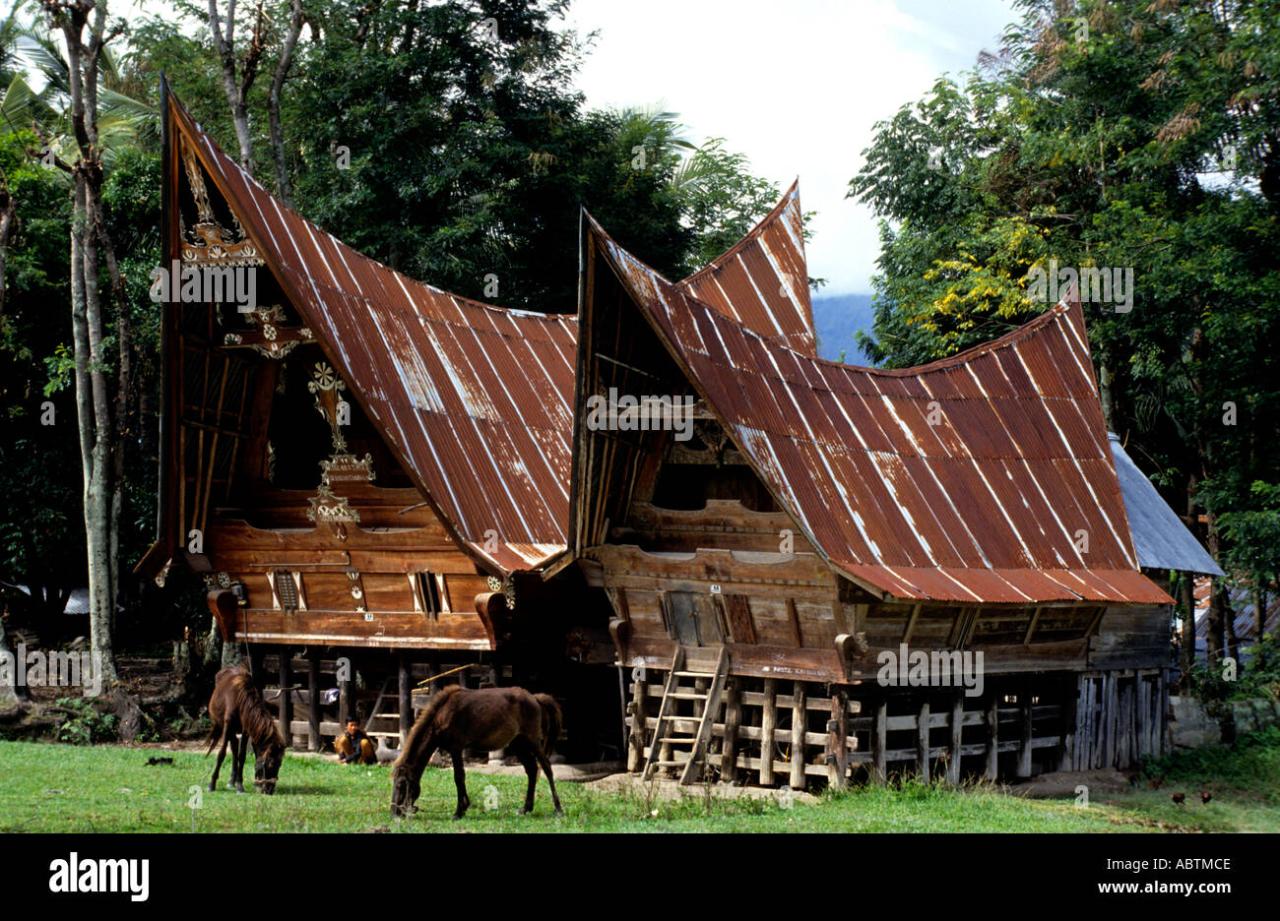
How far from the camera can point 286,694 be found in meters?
25.7

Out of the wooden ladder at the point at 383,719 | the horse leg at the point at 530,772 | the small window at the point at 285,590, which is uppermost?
the small window at the point at 285,590

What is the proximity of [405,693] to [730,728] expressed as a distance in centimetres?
605

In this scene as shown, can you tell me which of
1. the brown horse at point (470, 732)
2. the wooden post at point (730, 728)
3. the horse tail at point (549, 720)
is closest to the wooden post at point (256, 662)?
the wooden post at point (730, 728)

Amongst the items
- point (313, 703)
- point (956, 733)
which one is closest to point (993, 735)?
point (956, 733)

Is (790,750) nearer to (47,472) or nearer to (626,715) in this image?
(626,715)

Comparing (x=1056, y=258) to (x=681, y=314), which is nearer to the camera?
(x=681, y=314)

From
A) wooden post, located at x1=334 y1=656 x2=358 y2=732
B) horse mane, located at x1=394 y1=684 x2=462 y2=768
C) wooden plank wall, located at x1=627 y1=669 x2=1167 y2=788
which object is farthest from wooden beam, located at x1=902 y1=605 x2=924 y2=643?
wooden post, located at x1=334 y1=656 x2=358 y2=732

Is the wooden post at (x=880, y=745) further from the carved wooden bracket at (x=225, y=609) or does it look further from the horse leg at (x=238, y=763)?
the carved wooden bracket at (x=225, y=609)

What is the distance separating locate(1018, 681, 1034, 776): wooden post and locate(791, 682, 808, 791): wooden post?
4294 millimetres

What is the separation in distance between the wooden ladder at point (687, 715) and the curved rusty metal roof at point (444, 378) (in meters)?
2.76

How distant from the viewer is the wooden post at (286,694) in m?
25.4
